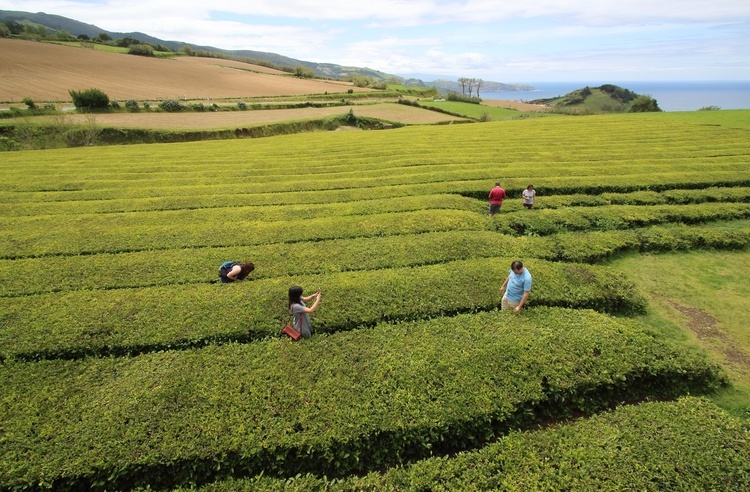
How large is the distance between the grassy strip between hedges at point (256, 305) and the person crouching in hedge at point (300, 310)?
1.67 ft

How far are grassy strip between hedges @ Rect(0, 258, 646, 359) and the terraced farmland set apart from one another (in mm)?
62

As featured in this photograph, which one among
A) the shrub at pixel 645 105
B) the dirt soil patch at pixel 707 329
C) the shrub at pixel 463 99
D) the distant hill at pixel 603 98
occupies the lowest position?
the dirt soil patch at pixel 707 329

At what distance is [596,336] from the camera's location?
876 cm

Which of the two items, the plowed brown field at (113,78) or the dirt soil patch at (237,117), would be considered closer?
the dirt soil patch at (237,117)

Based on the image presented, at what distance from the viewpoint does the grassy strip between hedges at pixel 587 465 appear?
5793mm

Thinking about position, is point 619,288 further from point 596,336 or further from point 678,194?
point 678,194

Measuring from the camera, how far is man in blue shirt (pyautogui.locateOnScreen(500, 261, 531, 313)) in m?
8.91

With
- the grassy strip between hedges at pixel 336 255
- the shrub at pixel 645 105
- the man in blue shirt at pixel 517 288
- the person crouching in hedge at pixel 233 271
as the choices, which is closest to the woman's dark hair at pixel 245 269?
the person crouching in hedge at pixel 233 271

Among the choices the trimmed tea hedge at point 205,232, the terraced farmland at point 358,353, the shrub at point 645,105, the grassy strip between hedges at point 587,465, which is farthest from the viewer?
the shrub at point 645,105

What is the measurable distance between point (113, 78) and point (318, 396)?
84.4 m

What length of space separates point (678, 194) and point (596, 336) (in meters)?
Answer: 15.4

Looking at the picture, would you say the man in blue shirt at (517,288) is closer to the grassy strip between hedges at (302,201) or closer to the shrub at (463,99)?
the grassy strip between hedges at (302,201)

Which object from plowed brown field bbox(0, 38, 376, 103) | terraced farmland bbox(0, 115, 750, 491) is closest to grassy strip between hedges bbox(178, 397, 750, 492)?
terraced farmland bbox(0, 115, 750, 491)

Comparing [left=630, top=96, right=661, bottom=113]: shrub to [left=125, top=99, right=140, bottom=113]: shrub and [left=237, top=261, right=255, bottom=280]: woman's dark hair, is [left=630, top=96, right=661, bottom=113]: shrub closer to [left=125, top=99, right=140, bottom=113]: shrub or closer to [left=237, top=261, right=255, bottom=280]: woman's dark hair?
[left=237, top=261, right=255, bottom=280]: woman's dark hair
